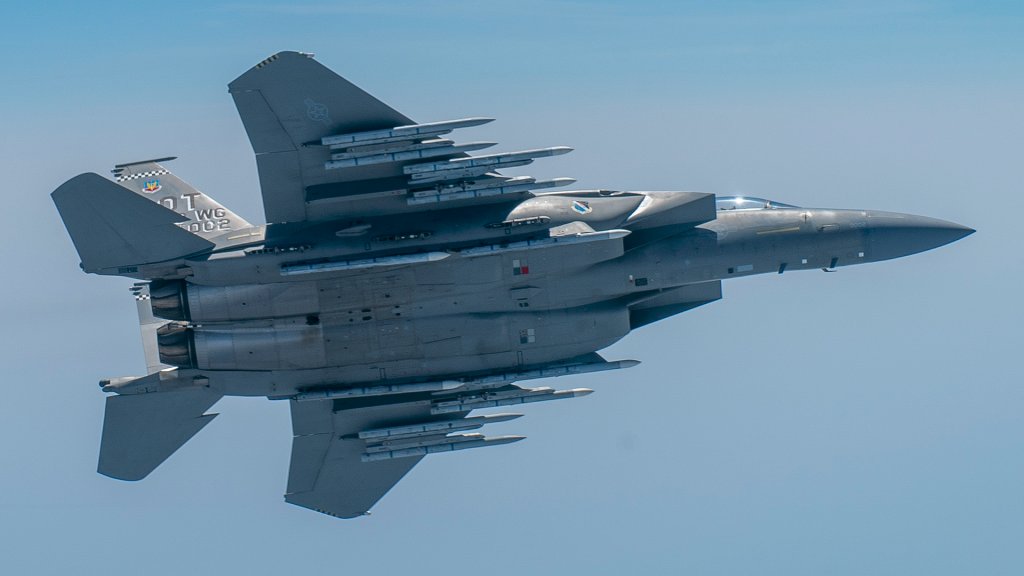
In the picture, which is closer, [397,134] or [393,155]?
[397,134]

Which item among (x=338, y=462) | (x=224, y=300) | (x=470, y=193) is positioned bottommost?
(x=338, y=462)

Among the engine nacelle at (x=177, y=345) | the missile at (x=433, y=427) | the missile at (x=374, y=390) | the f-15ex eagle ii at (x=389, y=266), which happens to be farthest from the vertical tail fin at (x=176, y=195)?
the missile at (x=433, y=427)

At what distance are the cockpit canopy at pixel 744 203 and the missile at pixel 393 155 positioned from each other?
18.5ft

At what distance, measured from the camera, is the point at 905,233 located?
25.9 meters

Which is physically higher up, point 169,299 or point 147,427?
point 169,299

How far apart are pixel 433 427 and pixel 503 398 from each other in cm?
169

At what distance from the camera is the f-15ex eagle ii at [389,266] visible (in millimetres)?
23453

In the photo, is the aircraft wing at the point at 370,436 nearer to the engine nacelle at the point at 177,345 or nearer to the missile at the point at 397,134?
the engine nacelle at the point at 177,345

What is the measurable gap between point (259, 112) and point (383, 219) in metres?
3.02

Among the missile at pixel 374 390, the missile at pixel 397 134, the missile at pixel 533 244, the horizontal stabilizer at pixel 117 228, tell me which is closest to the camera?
the missile at pixel 397 134

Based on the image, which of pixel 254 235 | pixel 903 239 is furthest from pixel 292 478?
pixel 903 239

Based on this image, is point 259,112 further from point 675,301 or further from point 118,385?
point 675,301

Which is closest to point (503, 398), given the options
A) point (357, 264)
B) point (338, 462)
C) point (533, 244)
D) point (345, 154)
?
point (533, 244)

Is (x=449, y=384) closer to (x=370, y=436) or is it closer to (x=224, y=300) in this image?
(x=370, y=436)
